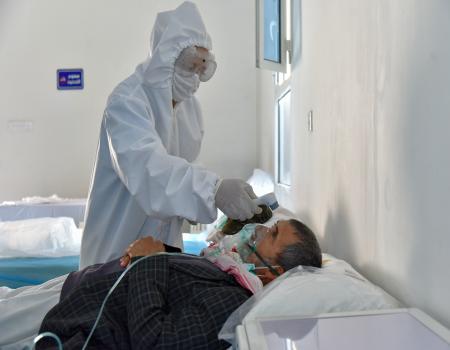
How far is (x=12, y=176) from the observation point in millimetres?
4453

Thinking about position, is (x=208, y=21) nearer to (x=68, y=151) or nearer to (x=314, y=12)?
(x=68, y=151)

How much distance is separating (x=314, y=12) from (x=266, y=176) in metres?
1.46

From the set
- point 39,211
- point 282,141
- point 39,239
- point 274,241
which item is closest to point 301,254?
point 274,241

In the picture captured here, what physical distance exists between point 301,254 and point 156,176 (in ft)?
1.62

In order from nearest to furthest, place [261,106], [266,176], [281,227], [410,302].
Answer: [410,302] < [281,227] < [266,176] < [261,106]

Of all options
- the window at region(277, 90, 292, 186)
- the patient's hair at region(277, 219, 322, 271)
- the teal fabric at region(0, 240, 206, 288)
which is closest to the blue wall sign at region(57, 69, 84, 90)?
the window at region(277, 90, 292, 186)

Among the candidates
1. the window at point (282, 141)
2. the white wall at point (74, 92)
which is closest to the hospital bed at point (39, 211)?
the white wall at point (74, 92)

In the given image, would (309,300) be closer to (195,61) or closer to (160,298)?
(160,298)

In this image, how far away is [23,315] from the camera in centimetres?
124

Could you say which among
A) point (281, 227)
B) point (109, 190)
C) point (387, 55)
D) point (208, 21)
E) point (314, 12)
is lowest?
point (281, 227)

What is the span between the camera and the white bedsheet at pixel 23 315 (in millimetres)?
1197

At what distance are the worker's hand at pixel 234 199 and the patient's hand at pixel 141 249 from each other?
22 cm

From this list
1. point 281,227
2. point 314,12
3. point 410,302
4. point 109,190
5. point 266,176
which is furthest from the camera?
point 266,176

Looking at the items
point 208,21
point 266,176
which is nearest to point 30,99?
point 208,21
